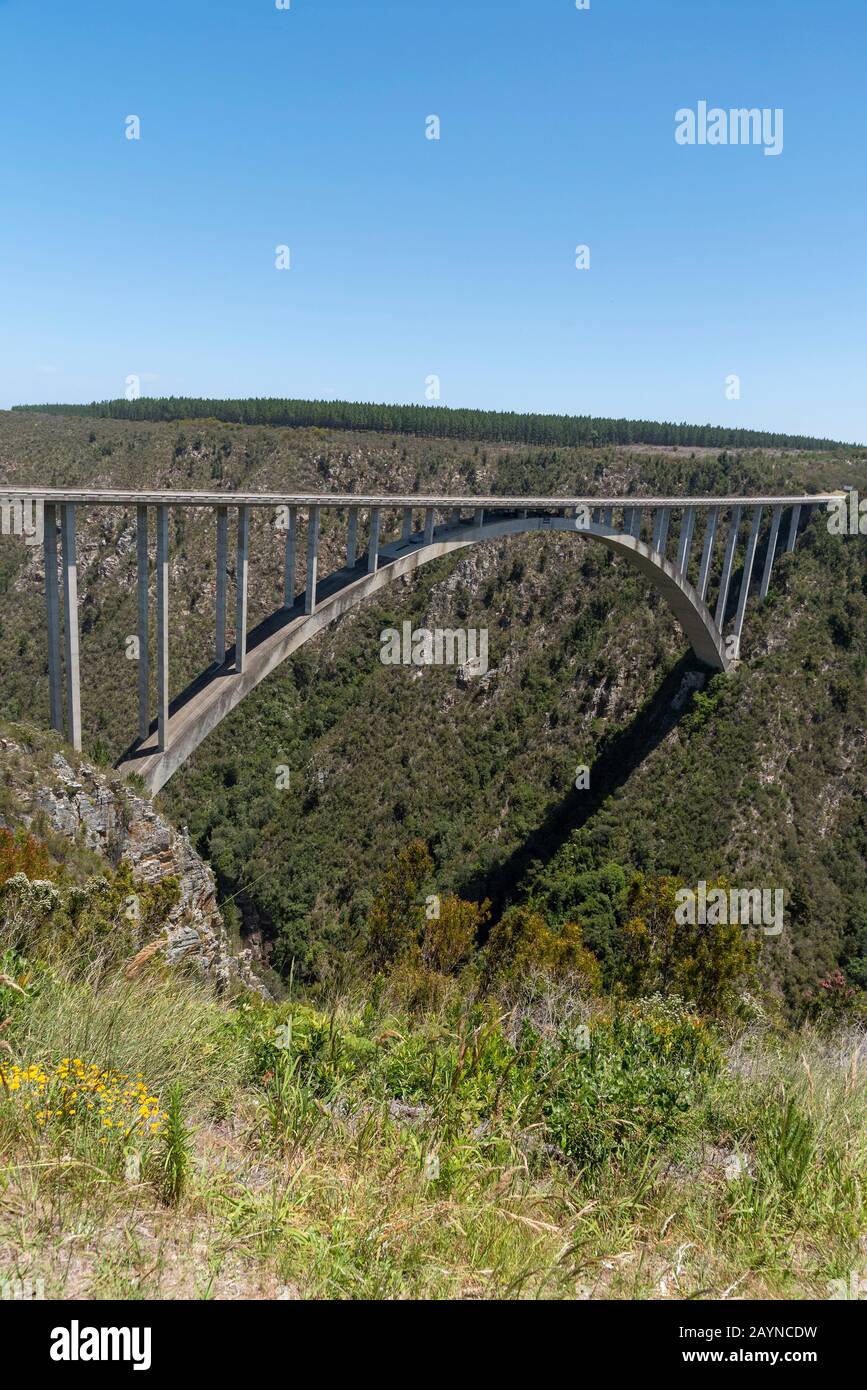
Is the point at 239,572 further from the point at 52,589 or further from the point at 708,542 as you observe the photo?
the point at 708,542

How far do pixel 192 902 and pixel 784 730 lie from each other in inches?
1261

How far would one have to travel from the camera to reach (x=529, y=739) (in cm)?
4528

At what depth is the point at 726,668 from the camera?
135ft

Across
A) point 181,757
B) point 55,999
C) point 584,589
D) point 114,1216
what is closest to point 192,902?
point 181,757

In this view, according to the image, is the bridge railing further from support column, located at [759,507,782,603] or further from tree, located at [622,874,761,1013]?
tree, located at [622,874,761,1013]

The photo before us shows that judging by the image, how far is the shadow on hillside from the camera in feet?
124

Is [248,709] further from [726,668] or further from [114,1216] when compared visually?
[114,1216]

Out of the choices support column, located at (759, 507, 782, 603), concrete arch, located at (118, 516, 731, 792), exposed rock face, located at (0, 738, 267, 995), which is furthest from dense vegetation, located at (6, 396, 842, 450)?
exposed rock face, located at (0, 738, 267, 995)

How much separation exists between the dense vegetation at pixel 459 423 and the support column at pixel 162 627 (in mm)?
73294

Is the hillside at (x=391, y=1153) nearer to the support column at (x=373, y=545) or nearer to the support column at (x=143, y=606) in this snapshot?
the support column at (x=143, y=606)

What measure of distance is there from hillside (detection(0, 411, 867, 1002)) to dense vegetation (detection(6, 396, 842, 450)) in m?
29.8

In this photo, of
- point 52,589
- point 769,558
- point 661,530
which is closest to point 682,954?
point 52,589

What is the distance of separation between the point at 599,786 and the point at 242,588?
27365 mm

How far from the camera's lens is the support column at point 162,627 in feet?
51.6
